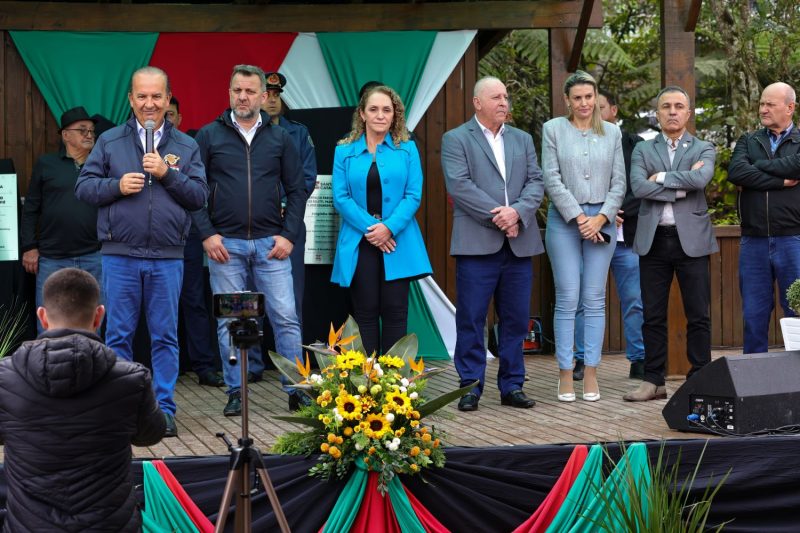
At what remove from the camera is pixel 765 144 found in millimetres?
6391

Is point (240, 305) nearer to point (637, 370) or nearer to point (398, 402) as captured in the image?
point (398, 402)

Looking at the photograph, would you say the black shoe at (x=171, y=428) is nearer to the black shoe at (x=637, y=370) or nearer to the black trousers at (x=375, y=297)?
the black trousers at (x=375, y=297)

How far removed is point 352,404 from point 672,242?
2.74 meters

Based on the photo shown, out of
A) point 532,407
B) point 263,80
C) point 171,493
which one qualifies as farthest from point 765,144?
point 171,493

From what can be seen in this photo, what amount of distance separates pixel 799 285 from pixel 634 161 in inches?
51.6

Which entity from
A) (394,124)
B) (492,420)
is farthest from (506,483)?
(394,124)

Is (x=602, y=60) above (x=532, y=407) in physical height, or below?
above

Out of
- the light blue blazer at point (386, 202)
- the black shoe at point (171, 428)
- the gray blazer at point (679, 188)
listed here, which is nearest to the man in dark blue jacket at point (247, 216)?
the light blue blazer at point (386, 202)

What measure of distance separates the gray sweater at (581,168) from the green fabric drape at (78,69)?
3.45 m

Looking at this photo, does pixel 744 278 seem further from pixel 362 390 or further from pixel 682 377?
pixel 362 390

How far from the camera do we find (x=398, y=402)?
13.5ft

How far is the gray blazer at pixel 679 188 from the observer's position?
20.0 ft

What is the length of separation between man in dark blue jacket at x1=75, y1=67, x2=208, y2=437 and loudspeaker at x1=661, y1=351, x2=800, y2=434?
2366 millimetres

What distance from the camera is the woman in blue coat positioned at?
5945mm
